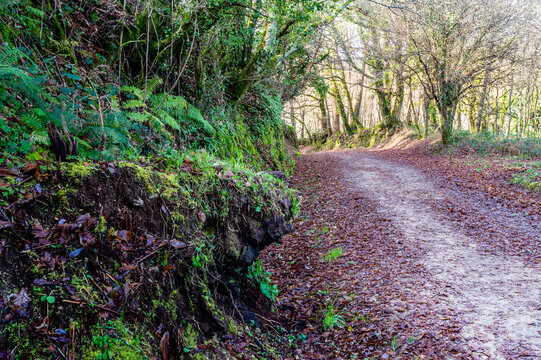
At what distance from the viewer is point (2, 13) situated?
12.4 feet

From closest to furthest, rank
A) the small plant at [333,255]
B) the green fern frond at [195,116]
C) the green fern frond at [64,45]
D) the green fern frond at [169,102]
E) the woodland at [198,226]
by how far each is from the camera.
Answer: the woodland at [198,226] < the green fern frond at [64,45] < the green fern frond at [169,102] < the green fern frond at [195,116] < the small plant at [333,255]

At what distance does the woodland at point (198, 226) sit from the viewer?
204 centimetres

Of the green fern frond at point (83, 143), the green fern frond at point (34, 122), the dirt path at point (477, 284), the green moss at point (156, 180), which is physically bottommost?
the dirt path at point (477, 284)

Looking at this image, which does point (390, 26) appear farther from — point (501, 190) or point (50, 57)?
point (50, 57)

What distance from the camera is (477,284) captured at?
202 inches

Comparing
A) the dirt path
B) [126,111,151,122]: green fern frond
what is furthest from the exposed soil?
[126,111,151,122]: green fern frond

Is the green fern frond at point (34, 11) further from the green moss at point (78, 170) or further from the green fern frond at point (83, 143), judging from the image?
the green moss at point (78, 170)

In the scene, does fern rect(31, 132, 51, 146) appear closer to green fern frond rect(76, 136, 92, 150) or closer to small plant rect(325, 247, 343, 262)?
green fern frond rect(76, 136, 92, 150)

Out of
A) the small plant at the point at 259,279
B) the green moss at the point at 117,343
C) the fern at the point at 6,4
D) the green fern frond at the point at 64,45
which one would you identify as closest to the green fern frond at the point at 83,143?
the green moss at the point at 117,343

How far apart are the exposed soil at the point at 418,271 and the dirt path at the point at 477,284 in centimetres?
2

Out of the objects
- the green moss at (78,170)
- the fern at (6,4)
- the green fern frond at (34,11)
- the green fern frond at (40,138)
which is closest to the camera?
the green moss at (78,170)

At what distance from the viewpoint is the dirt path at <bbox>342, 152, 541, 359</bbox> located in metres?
3.76

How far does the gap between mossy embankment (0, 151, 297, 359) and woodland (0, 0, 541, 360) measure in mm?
12

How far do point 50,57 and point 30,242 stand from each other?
11.2 ft
